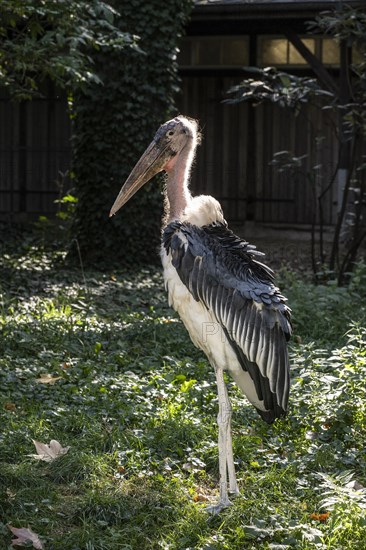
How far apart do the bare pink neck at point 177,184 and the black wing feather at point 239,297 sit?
8.1 inches

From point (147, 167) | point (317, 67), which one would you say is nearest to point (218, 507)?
point (147, 167)

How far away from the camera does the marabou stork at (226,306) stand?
4.57 m

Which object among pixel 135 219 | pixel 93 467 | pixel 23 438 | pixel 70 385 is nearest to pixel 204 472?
pixel 93 467

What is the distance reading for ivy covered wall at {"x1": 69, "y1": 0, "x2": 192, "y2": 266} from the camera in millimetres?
11852

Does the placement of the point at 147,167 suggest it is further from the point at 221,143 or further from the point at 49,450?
the point at 221,143

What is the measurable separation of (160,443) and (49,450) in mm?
620

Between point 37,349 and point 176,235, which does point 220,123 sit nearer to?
point 37,349

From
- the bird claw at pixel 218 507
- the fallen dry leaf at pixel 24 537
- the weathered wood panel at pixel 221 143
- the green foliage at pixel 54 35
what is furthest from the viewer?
the weathered wood panel at pixel 221 143

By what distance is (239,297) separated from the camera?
4574 millimetres

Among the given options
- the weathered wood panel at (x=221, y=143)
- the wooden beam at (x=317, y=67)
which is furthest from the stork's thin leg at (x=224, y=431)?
the weathered wood panel at (x=221, y=143)

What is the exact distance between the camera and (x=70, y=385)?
627 cm

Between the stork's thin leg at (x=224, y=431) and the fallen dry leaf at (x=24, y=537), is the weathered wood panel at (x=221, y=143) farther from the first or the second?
the fallen dry leaf at (x=24, y=537)

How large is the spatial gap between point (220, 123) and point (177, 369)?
10.1 meters

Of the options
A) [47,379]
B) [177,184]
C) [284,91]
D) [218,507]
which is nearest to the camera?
[218,507]
